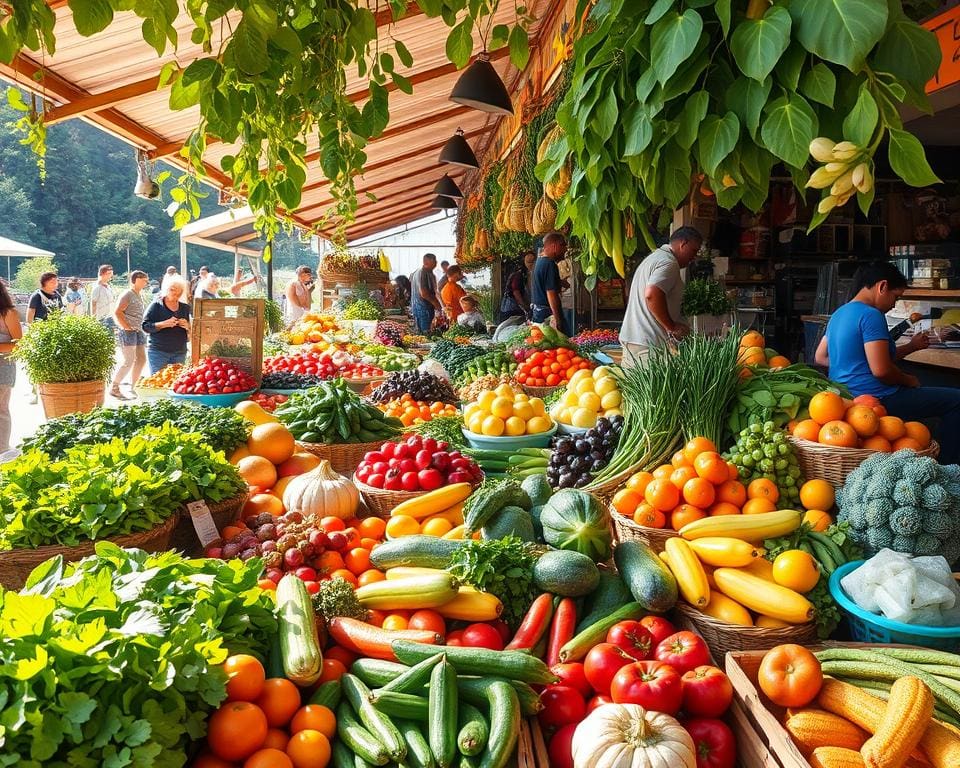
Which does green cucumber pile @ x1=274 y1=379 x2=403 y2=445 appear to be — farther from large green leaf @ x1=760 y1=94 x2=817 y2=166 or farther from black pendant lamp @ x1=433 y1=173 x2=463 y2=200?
black pendant lamp @ x1=433 y1=173 x2=463 y2=200

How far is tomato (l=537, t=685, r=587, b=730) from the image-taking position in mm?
1682

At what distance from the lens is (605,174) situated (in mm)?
1507

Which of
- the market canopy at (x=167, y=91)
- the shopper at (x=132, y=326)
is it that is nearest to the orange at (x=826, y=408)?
the market canopy at (x=167, y=91)

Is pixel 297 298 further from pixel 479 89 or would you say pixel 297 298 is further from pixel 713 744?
pixel 713 744

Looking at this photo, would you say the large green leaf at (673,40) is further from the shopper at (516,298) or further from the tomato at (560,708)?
the shopper at (516,298)

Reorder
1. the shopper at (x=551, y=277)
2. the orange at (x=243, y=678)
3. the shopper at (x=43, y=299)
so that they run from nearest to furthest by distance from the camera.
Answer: the orange at (x=243, y=678)
the shopper at (x=551, y=277)
the shopper at (x=43, y=299)

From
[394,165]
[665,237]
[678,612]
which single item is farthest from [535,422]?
[394,165]

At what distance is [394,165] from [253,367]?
25.5ft

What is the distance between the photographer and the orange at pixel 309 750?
1.49 metres

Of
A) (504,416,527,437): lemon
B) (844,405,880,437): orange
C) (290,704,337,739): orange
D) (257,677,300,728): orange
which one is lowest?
(290,704,337,739): orange

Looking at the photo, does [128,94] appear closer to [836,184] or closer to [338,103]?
[338,103]

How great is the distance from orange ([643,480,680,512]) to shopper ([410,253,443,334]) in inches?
389

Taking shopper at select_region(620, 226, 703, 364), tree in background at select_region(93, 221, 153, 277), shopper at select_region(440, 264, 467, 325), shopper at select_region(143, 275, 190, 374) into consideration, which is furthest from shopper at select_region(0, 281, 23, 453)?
tree in background at select_region(93, 221, 153, 277)

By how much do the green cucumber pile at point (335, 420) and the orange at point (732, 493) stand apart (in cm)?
182
